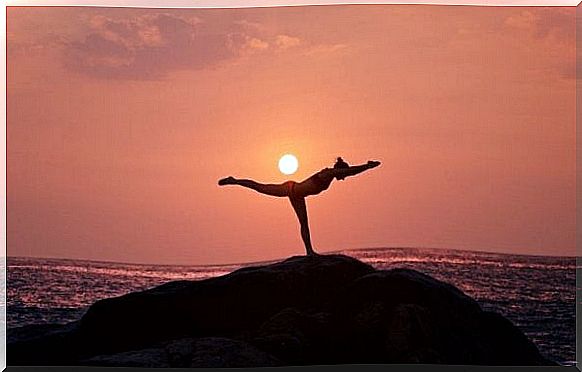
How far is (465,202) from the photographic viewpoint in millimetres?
8375

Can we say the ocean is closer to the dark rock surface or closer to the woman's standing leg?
the dark rock surface

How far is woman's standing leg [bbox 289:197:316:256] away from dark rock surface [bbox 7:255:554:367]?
0.08 m

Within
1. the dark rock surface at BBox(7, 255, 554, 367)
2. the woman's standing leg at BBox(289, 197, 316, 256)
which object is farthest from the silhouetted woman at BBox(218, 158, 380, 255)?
the dark rock surface at BBox(7, 255, 554, 367)

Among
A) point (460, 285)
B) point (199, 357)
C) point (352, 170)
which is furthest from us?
point (352, 170)

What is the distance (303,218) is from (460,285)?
1094 millimetres

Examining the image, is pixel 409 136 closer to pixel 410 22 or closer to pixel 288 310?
pixel 410 22

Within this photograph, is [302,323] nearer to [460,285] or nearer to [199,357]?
[199,357]

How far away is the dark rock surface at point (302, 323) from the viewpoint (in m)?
8.22

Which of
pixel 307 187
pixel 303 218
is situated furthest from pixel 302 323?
pixel 307 187

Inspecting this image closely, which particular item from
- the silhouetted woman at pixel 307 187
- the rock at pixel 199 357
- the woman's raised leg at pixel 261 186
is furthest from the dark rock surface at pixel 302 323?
the woman's raised leg at pixel 261 186

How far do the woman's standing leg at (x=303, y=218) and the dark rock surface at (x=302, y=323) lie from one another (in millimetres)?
79

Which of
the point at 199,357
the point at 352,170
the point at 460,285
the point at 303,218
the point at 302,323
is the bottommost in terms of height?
the point at 199,357

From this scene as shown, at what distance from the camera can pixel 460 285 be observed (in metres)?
8.28

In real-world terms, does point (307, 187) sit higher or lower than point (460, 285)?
higher
